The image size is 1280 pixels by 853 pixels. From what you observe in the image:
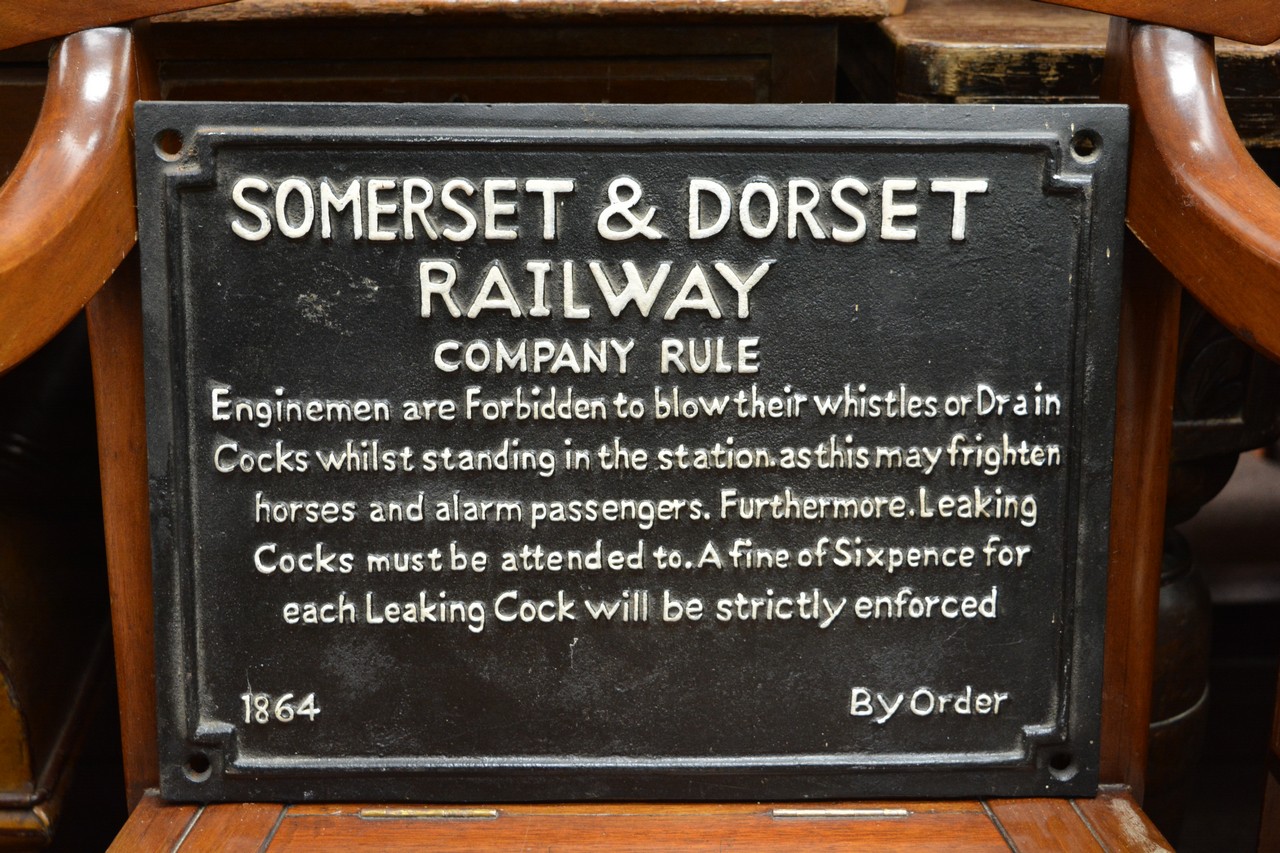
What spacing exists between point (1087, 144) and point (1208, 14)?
0.47ft

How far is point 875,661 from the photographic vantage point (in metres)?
1.22

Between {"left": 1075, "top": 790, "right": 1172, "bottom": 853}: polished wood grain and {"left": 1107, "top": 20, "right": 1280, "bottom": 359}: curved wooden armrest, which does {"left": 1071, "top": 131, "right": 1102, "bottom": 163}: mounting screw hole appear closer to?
{"left": 1107, "top": 20, "right": 1280, "bottom": 359}: curved wooden armrest

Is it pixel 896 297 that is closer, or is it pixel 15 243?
pixel 15 243

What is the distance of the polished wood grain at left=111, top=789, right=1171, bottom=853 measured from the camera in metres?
1.15

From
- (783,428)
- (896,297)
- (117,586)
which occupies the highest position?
(896,297)

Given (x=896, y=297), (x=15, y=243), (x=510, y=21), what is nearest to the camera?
Answer: (x=15, y=243)

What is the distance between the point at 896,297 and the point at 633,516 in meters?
0.30

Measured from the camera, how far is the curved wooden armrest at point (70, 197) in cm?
104

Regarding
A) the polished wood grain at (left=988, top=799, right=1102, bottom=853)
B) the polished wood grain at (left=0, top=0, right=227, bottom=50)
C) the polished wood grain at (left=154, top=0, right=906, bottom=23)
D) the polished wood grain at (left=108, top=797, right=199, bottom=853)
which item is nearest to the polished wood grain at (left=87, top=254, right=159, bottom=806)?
the polished wood grain at (left=108, top=797, right=199, bottom=853)

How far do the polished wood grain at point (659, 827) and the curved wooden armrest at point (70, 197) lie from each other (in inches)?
17.7

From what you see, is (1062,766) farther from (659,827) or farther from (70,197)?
(70,197)

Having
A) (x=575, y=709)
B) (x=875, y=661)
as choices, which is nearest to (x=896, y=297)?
(x=875, y=661)

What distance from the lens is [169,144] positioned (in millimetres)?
1129

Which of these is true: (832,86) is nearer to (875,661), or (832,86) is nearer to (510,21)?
(510,21)
